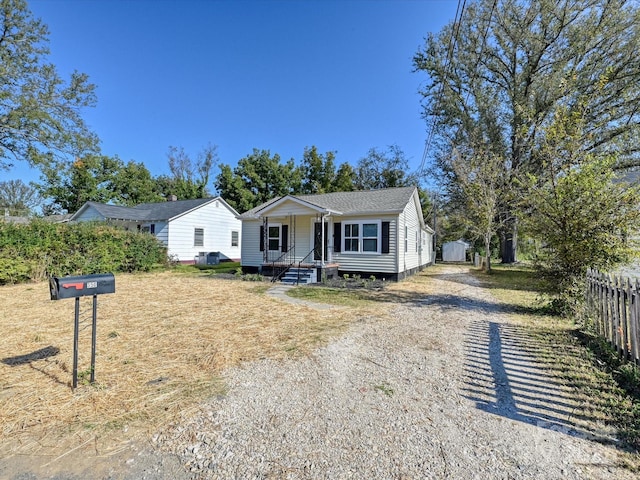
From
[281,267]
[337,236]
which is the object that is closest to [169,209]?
[281,267]

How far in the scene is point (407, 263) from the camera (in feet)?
47.6

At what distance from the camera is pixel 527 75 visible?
19.2 metres

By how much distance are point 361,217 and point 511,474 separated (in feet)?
36.9

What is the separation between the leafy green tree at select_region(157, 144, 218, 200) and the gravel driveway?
38126mm

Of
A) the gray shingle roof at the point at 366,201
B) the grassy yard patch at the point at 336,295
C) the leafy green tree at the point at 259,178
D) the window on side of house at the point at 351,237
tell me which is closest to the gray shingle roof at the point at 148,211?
the gray shingle roof at the point at 366,201

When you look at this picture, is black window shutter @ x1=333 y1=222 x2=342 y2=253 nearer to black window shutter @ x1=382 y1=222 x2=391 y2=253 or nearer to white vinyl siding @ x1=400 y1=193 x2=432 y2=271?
black window shutter @ x1=382 y1=222 x2=391 y2=253

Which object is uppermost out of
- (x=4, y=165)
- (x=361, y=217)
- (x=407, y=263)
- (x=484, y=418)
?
(x=4, y=165)

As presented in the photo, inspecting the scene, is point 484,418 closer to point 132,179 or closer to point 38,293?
point 38,293

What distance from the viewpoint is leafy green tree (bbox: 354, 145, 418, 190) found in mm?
33750

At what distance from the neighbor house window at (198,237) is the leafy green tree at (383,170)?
19108 millimetres

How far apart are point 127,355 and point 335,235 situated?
10.1 metres

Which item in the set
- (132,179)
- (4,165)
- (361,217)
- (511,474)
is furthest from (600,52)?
(132,179)

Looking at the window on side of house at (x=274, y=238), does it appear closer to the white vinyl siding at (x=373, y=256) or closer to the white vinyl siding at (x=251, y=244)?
the white vinyl siding at (x=251, y=244)

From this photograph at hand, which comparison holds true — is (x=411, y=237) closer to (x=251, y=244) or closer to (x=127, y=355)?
(x=251, y=244)
